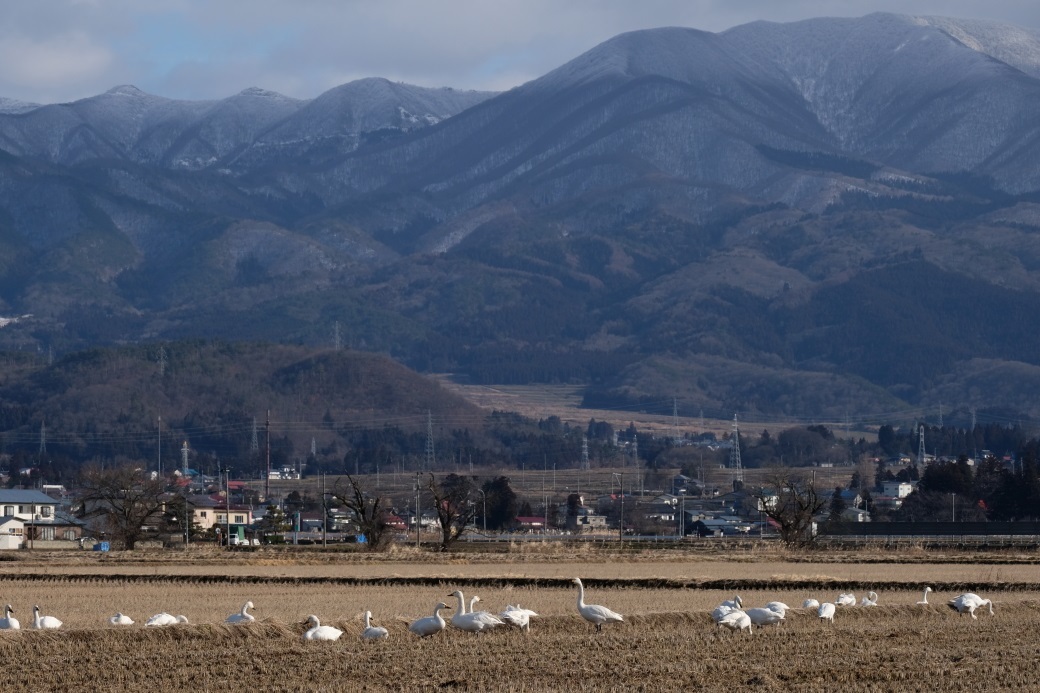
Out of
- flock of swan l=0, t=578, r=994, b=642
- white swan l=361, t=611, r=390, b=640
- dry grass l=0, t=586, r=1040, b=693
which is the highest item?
flock of swan l=0, t=578, r=994, b=642

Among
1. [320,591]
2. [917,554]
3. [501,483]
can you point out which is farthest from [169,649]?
[501,483]

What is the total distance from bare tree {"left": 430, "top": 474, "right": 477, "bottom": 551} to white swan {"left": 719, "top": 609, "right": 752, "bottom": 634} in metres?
42.1

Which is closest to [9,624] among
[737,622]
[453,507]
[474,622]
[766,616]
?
[474,622]

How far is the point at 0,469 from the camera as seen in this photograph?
184m

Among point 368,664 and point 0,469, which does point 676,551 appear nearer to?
point 368,664

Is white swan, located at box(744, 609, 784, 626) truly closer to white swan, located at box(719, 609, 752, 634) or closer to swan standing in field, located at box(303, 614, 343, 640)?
white swan, located at box(719, 609, 752, 634)

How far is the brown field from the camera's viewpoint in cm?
2369

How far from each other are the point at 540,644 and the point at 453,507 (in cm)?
7487

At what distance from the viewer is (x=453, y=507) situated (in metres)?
102

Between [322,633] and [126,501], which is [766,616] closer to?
[322,633]

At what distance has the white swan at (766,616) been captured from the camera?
29.4 meters

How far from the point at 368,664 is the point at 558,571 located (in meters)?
26.9

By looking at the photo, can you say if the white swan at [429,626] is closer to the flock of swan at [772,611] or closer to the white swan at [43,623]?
the flock of swan at [772,611]

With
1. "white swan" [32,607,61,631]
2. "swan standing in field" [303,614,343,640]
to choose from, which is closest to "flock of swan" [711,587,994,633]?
"swan standing in field" [303,614,343,640]
